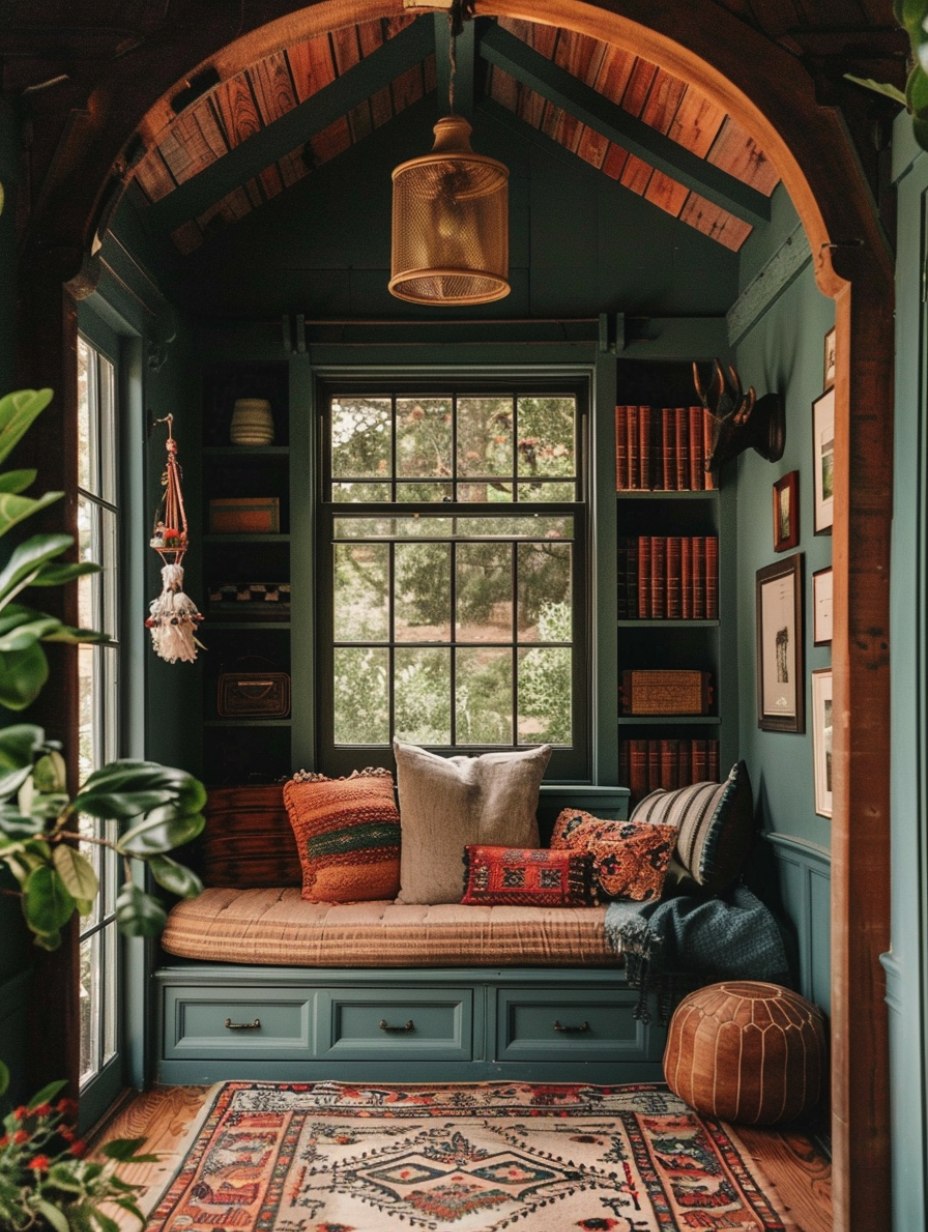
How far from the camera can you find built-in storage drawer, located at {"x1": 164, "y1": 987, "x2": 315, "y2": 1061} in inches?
176

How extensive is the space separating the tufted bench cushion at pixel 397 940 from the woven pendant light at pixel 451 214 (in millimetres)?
2159

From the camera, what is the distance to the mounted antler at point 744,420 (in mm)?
4641

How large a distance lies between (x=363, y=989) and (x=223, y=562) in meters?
1.96

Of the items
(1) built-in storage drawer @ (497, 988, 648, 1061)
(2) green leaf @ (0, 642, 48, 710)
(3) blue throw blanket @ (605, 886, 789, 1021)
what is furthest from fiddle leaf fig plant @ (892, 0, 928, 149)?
(1) built-in storage drawer @ (497, 988, 648, 1061)

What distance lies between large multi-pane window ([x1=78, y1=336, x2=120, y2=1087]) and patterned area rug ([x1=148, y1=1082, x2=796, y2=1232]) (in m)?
0.47

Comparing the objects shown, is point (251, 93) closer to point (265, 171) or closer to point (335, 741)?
point (265, 171)

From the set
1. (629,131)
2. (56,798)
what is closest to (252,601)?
(629,131)

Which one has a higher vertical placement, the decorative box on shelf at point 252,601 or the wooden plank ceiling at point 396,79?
the wooden plank ceiling at point 396,79

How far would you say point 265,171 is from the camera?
5.16 m

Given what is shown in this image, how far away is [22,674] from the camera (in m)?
1.57

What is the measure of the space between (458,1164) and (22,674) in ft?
8.74

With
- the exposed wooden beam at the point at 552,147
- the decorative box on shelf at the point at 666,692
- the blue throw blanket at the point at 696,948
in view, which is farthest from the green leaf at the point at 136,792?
the exposed wooden beam at the point at 552,147

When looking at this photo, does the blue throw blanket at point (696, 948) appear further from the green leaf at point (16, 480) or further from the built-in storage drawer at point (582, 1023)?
the green leaf at point (16, 480)

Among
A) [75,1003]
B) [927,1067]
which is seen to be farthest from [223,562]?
[927,1067]
